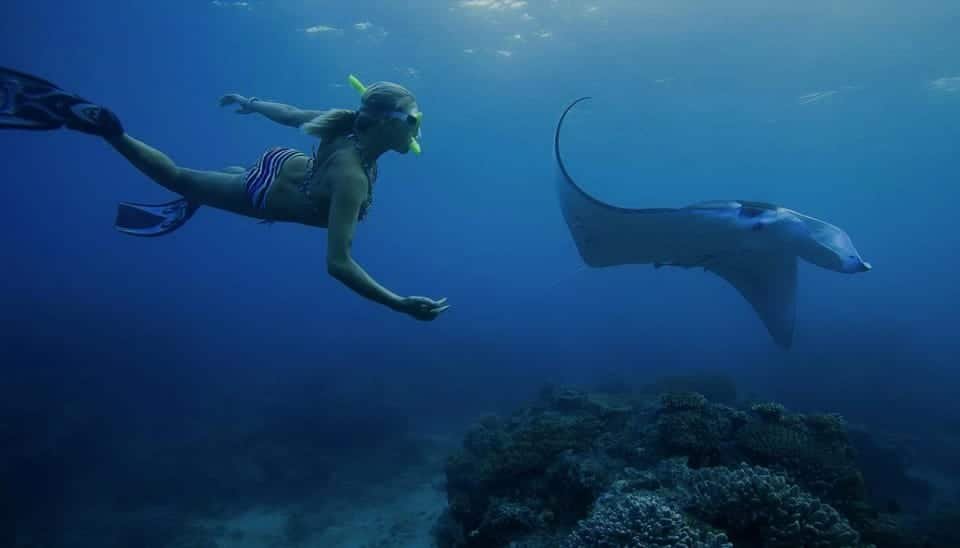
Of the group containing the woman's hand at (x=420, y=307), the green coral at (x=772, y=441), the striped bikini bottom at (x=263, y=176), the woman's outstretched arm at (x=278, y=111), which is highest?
the woman's outstretched arm at (x=278, y=111)

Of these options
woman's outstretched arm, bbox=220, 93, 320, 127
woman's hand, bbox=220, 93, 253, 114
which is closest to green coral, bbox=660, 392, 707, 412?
woman's outstretched arm, bbox=220, 93, 320, 127

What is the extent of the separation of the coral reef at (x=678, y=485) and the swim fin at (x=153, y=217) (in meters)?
4.67

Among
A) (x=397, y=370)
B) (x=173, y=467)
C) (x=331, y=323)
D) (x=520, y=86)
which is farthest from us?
(x=331, y=323)

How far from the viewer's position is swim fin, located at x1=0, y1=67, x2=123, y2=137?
3.86 m

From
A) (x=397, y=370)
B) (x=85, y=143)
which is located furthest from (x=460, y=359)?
(x=85, y=143)

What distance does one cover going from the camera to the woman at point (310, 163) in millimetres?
3234

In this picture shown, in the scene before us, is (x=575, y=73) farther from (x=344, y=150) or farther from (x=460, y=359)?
(x=344, y=150)

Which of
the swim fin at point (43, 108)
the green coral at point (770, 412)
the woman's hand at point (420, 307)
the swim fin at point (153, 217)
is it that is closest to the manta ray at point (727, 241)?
the green coral at point (770, 412)

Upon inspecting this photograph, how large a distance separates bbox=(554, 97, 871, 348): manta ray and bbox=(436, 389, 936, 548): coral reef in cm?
181

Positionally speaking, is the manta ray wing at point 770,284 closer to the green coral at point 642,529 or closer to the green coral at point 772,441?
the green coral at point 772,441

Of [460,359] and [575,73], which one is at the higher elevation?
[575,73]

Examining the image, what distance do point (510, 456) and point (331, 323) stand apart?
32687mm

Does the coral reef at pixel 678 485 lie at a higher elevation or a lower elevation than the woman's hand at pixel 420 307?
lower

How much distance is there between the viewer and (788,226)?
5160mm
